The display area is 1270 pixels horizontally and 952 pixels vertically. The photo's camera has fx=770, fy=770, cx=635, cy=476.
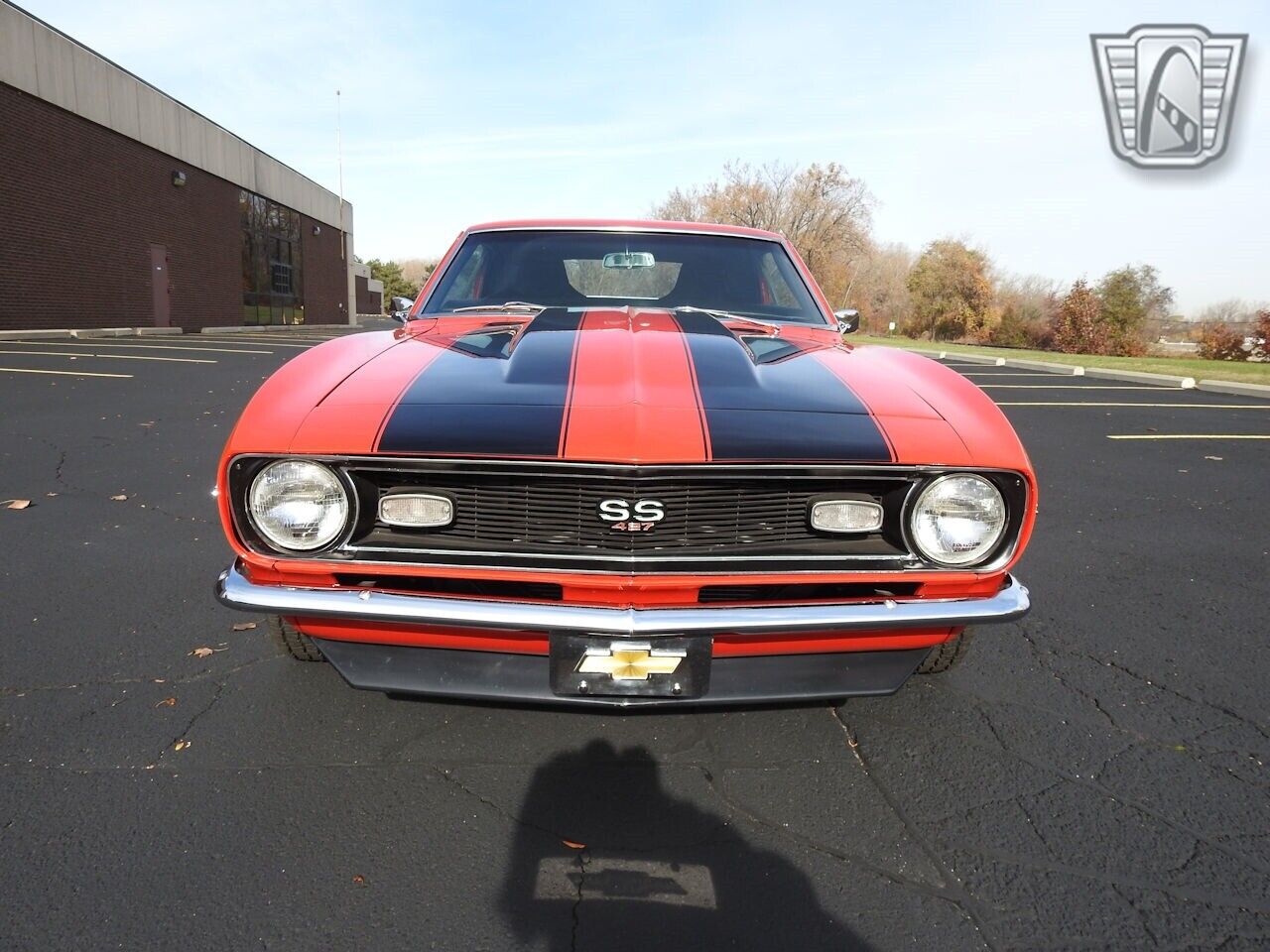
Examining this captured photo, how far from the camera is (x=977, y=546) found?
1.79m

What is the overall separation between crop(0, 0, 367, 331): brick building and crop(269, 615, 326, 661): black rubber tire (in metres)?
16.5

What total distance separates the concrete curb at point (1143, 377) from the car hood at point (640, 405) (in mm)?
12671

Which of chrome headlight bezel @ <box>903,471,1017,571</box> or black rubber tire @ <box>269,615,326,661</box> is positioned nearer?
chrome headlight bezel @ <box>903,471,1017,571</box>

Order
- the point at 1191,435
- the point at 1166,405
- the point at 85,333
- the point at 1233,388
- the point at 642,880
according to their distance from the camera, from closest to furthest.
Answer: the point at 642,880 < the point at 1191,435 < the point at 1166,405 < the point at 1233,388 < the point at 85,333

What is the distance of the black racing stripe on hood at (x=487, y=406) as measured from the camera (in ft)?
5.37

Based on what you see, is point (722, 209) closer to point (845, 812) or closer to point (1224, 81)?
point (1224, 81)

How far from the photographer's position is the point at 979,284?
38719 millimetres

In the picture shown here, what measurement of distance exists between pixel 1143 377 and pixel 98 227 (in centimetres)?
2099

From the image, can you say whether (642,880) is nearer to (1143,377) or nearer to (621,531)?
(621,531)

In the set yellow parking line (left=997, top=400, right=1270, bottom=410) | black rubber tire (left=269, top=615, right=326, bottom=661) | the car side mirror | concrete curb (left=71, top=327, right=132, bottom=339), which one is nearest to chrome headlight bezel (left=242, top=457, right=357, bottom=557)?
black rubber tire (left=269, top=615, right=326, bottom=661)

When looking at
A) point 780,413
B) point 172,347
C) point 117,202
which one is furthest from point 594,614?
point 117,202

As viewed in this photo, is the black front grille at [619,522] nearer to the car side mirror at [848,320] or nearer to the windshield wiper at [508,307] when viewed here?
the windshield wiper at [508,307]

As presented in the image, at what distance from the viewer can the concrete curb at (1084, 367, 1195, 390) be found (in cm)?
1222

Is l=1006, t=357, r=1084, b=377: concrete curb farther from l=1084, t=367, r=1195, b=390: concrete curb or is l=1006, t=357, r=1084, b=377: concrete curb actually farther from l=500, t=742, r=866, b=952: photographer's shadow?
l=500, t=742, r=866, b=952: photographer's shadow
